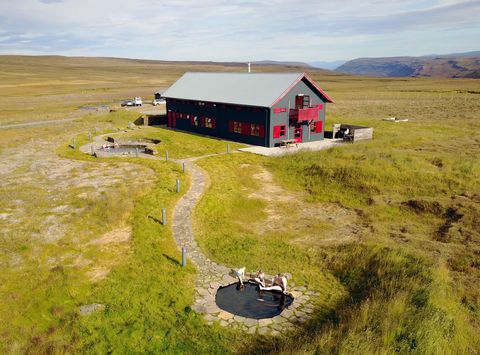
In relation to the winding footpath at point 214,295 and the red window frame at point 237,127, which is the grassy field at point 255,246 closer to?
the winding footpath at point 214,295

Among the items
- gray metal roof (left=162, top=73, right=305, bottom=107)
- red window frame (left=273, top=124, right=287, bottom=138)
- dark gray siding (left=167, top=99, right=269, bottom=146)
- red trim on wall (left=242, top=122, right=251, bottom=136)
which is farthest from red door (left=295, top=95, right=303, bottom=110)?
red trim on wall (left=242, top=122, right=251, bottom=136)

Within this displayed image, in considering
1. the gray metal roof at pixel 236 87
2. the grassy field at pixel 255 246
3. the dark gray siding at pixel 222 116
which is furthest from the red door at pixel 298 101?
the grassy field at pixel 255 246

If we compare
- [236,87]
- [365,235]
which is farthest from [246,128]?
[365,235]

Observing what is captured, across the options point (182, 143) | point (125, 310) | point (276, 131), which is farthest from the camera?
point (182, 143)

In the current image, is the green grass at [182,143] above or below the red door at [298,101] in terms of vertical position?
below

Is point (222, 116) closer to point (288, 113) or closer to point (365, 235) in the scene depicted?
point (288, 113)

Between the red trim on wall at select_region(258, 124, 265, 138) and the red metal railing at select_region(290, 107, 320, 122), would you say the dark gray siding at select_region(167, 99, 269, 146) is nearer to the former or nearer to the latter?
the red trim on wall at select_region(258, 124, 265, 138)
